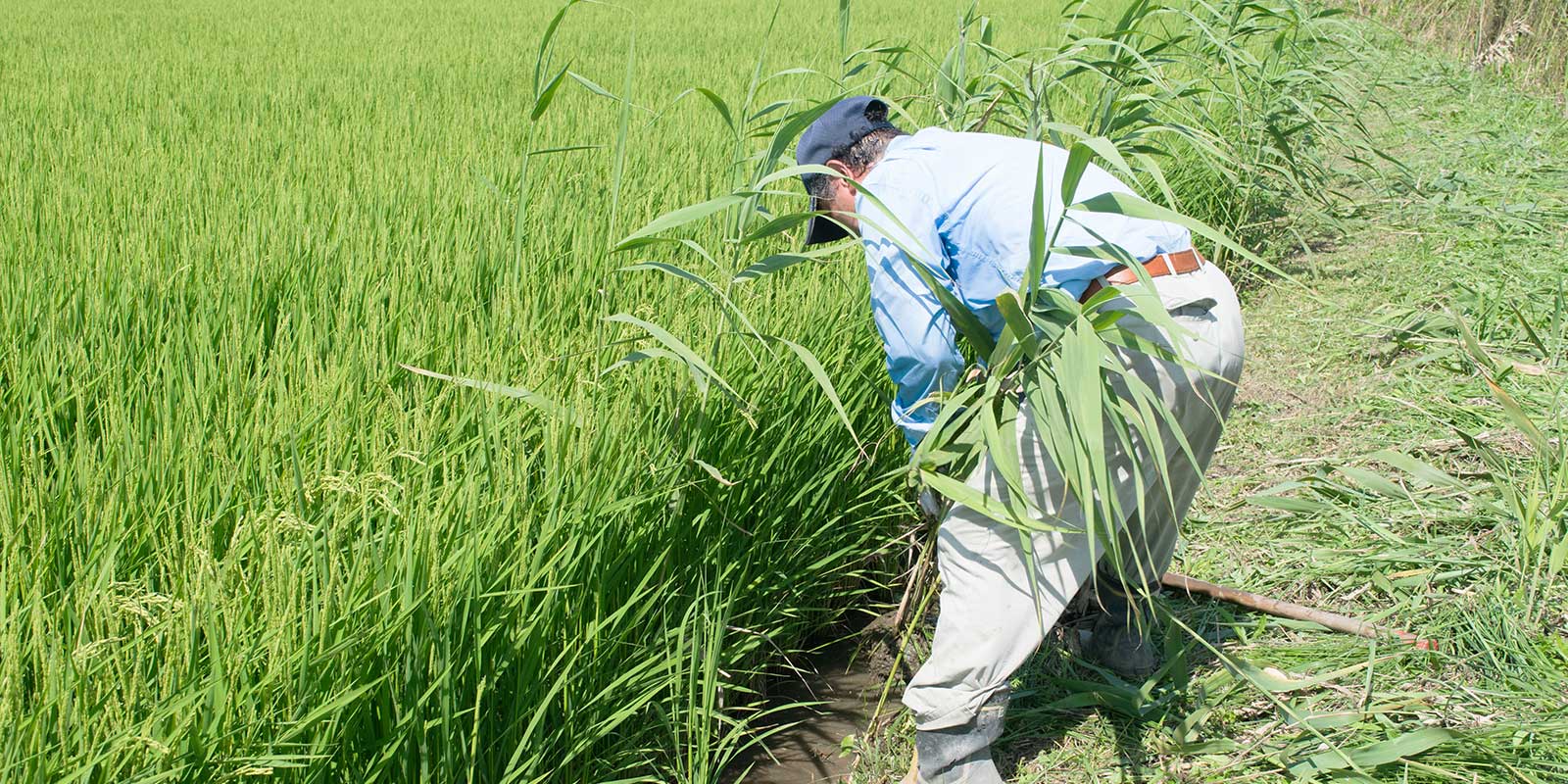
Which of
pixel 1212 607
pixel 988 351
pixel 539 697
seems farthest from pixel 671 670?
pixel 1212 607

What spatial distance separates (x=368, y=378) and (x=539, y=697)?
2.30 ft

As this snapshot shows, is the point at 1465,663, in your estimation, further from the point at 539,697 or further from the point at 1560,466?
the point at 539,697

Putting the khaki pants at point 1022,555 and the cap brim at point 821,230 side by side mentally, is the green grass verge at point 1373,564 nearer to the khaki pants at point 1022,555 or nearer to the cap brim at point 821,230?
the khaki pants at point 1022,555

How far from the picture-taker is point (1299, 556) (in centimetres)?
228

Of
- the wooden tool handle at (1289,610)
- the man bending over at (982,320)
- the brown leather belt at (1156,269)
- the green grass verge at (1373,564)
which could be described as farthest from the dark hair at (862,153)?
the wooden tool handle at (1289,610)

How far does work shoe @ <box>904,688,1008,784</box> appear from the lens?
5.49 ft

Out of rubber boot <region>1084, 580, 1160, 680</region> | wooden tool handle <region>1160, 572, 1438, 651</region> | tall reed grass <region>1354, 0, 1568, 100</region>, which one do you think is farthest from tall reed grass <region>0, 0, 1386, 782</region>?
tall reed grass <region>1354, 0, 1568, 100</region>

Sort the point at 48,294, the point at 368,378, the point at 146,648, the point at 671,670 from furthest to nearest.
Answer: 1. the point at 48,294
2. the point at 368,378
3. the point at 671,670
4. the point at 146,648

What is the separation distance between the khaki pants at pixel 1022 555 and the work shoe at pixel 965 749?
25mm

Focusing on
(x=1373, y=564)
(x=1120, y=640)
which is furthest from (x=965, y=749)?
(x=1373, y=564)

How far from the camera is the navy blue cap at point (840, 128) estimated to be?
1.71 m

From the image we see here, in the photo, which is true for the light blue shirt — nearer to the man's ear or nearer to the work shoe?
the man's ear

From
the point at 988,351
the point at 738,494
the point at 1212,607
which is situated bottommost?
the point at 1212,607

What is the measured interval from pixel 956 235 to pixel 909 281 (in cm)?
11
